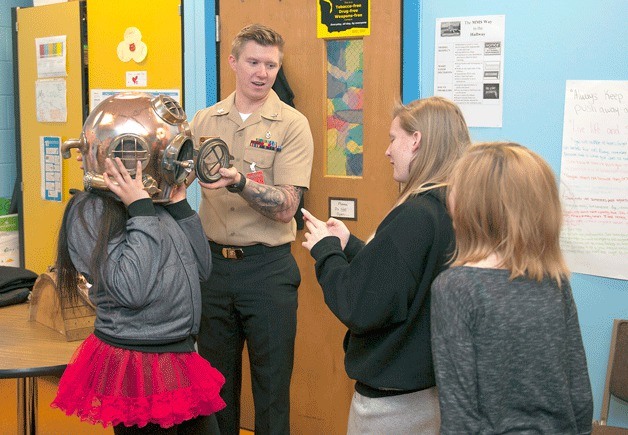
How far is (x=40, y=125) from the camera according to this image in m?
4.70

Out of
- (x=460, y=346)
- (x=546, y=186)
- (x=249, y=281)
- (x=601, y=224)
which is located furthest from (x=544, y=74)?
(x=460, y=346)

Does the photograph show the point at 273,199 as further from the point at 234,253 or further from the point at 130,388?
the point at 130,388

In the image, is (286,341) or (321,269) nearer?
(321,269)

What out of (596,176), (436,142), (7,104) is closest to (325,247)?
(436,142)

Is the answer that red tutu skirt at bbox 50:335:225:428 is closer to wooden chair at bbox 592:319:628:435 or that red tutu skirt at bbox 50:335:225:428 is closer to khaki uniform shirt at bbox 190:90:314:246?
khaki uniform shirt at bbox 190:90:314:246

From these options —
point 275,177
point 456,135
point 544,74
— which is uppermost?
point 544,74

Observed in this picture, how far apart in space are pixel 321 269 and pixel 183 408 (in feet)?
1.61

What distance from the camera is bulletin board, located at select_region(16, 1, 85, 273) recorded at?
4418mm

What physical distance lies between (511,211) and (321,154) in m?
1.98

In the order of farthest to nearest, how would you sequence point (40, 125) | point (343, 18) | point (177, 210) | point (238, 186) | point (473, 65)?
point (40, 125) < point (343, 18) < point (473, 65) < point (238, 186) < point (177, 210)

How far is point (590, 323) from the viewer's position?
2.88 meters

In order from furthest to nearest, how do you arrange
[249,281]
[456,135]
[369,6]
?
1. [369,6]
2. [249,281]
3. [456,135]

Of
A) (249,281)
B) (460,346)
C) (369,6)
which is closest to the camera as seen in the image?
(460,346)

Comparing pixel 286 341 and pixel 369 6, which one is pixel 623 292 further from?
pixel 369 6
